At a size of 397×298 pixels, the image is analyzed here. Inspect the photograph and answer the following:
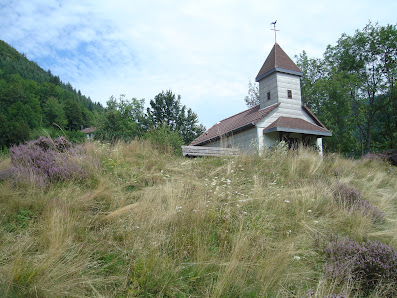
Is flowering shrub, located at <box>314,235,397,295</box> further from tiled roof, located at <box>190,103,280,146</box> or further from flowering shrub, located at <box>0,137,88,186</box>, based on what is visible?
tiled roof, located at <box>190,103,280,146</box>

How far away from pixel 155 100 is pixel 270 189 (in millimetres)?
→ 32348

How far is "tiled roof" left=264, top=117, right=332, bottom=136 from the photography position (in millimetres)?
14745

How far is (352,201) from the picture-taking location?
5.07 meters

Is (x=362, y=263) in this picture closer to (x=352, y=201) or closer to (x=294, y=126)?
(x=352, y=201)

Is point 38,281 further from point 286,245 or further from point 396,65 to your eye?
point 396,65

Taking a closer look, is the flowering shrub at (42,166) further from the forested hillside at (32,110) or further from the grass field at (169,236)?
the forested hillside at (32,110)

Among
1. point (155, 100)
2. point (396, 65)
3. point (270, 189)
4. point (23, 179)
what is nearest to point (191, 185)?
point (270, 189)

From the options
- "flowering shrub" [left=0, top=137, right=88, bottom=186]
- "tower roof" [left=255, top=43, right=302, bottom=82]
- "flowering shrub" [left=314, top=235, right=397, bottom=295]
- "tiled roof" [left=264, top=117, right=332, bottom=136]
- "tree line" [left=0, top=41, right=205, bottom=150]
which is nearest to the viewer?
"flowering shrub" [left=314, top=235, right=397, bottom=295]

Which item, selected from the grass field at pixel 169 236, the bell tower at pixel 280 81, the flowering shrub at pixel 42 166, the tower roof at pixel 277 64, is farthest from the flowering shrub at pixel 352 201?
the tower roof at pixel 277 64

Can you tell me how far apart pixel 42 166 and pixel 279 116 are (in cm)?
1332

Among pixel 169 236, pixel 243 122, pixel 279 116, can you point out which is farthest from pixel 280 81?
pixel 169 236

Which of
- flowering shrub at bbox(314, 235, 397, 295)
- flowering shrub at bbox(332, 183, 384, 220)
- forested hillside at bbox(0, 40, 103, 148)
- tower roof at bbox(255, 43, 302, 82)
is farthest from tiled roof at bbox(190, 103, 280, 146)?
forested hillside at bbox(0, 40, 103, 148)

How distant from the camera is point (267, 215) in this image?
13.4 feet

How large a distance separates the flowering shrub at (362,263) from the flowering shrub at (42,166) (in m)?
4.24
